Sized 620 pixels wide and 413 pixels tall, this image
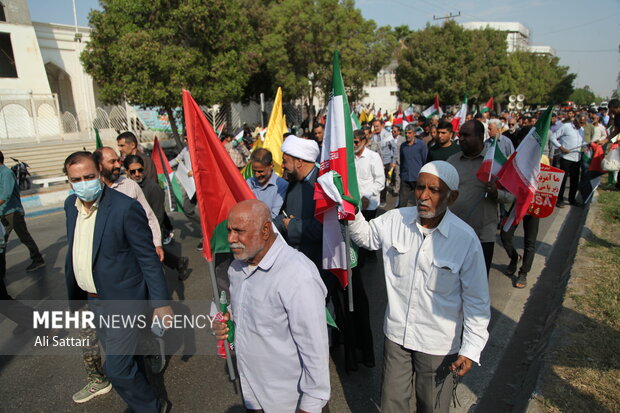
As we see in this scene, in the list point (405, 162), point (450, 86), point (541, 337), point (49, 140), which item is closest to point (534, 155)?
point (541, 337)

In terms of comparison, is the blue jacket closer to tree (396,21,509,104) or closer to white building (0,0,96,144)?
white building (0,0,96,144)

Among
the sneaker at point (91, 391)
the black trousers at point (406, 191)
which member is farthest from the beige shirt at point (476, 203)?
the black trousers at point (406, 191)

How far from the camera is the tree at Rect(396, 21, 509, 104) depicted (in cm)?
3959

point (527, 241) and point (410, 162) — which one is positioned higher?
point (410, 162)

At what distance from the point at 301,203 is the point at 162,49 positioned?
1459cm

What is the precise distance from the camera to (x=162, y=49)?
15.9 metres

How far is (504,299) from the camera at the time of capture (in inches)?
204

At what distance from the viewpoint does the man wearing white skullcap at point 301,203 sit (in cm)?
339

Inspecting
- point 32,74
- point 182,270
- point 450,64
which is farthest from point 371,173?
point 450,64

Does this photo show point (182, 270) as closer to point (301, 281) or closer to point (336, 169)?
point (336, 169)

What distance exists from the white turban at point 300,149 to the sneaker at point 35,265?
17.3 ft

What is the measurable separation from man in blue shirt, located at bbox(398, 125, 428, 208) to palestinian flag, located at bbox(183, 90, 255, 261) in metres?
5.13

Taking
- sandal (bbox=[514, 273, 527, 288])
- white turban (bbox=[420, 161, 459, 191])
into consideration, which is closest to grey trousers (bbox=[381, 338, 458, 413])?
white turban (bbox=[420, 161, 459, 191])

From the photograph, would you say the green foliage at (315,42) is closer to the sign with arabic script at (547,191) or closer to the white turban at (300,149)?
the sign with arabic script at (547,191)
